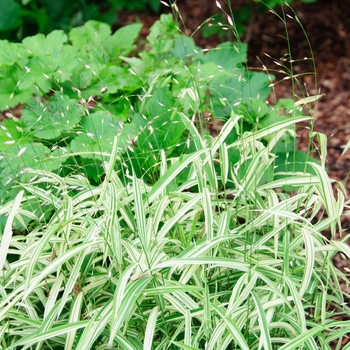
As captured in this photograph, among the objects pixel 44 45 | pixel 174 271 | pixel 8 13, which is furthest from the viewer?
pixel 8 13

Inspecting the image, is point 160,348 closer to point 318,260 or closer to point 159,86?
point 318,260

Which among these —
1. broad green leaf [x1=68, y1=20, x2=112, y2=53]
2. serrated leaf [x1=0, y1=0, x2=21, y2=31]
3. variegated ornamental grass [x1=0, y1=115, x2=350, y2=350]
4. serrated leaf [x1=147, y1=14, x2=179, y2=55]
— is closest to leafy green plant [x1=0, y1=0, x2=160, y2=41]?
serrated leaf [x1=0, y1=0, x2=21, y2=31]

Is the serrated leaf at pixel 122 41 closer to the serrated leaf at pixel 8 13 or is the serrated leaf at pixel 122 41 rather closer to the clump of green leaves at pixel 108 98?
the clump of green leaves at pixel 108 98

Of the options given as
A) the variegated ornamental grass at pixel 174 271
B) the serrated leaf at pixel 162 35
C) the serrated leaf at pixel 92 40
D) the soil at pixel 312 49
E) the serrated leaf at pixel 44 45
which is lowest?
the soil at pixel 312 49

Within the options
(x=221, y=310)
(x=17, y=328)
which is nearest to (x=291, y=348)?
(x=221, y=310)

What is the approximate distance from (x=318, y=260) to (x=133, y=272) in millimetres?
663

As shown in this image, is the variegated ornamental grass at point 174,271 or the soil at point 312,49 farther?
the soil at point 312,49

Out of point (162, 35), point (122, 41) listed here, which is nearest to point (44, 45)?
point (122, 41)

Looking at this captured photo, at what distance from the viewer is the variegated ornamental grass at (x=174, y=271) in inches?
59.1

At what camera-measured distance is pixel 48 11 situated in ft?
13.2

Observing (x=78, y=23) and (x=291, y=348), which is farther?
(x=78, y=23)

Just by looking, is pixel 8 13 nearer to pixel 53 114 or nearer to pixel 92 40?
pixel 92 40

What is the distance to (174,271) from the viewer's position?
5.69ft

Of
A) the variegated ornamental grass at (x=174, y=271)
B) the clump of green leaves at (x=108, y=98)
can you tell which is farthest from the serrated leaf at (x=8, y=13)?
the variegated ornamental grass at (x=174, y=271)
